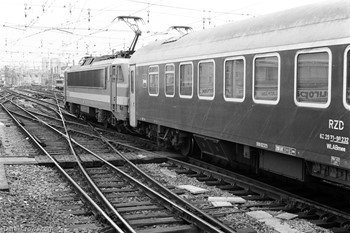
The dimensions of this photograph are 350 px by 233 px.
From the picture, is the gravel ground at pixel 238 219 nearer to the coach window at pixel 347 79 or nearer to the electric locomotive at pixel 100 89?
the coach window at pixel 347 79

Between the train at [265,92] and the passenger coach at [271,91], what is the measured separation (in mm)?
15

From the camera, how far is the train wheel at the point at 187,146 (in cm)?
1241

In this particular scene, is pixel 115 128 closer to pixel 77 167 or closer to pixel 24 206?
pixel 77 167

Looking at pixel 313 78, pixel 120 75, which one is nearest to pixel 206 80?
pixel 313 78

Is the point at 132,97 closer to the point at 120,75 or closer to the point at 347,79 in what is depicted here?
the point at 120,75

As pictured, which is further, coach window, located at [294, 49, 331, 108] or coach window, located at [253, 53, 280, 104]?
coach window, located at [253, 53, 280, 104]

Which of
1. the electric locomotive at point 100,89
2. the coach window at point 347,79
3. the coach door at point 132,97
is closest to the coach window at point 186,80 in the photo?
the coach door at point 132,97

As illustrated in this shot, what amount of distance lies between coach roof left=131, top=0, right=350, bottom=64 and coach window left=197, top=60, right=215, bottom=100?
23 centimetres

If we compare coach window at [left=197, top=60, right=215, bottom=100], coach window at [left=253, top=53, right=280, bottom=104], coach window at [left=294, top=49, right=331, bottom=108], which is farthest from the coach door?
coach window at [left=294, top=49, right=331, bottom=108]

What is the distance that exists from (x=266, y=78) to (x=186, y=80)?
3391mm

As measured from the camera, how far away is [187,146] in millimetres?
12609

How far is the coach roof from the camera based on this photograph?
6.68m

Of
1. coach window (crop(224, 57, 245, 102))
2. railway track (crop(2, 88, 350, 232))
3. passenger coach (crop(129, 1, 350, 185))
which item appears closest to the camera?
passenger coach (crop(129, 1, 350, 185))

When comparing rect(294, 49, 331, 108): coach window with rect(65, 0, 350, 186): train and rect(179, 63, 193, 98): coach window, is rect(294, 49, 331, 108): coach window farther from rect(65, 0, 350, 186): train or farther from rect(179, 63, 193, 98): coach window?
rect(179, 63, 193, 98): coach window
